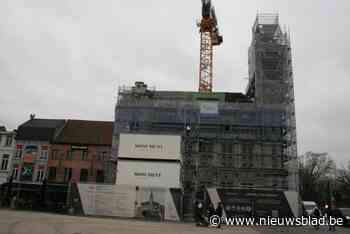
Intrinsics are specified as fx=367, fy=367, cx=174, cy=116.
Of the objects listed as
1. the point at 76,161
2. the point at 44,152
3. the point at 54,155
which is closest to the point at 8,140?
the point at 44,152

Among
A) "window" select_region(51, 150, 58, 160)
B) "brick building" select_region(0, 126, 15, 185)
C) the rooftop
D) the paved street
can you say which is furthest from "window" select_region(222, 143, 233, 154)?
"brick building" select_region(0, 126, 15, 185)

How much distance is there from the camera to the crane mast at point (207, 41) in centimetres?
5334

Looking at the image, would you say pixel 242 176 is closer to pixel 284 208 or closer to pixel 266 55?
pixel 284 208

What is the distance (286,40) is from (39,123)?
110ft

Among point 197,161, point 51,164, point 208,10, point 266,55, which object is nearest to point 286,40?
point 266,55

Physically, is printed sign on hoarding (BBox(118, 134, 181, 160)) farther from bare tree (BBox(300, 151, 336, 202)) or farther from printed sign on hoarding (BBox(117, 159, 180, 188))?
bare tree (BBox(300, 151, 336, 202))

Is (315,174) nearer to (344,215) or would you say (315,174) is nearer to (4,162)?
(344,215)

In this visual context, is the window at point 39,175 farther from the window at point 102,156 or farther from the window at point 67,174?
the window at point 102,156

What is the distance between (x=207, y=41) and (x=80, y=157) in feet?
83.1

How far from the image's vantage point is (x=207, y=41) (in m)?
55.2

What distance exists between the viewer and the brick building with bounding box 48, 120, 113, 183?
4431 cm

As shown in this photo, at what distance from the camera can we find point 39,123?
159ft

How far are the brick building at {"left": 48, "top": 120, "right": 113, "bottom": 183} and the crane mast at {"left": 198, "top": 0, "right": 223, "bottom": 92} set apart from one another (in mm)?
16625

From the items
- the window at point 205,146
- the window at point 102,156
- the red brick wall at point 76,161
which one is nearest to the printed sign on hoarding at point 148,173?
the window at point 205,146
